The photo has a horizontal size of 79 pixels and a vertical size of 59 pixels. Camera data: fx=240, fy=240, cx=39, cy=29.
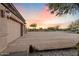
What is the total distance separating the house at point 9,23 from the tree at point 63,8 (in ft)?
1.31

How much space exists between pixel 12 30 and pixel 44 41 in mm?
433

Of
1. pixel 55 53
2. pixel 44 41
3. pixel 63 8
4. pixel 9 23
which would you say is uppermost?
pixel 63 8

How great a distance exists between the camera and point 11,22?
3.04 metres

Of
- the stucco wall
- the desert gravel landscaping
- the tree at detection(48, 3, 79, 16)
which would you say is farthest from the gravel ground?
the tree at detection(48, 3, 79, 16)

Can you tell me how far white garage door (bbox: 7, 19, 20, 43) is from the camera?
9.92 ft

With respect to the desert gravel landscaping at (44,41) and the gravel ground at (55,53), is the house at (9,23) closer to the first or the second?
the desert gravel landscaping at (44,41)

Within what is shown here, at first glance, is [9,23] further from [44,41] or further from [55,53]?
[55,53]

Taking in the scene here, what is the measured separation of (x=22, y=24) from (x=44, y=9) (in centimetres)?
34

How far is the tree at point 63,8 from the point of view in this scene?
302 cm

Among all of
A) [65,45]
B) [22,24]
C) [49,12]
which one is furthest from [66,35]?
[22,24]

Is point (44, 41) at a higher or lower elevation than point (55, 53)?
higher

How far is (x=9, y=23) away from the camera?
3.02 m

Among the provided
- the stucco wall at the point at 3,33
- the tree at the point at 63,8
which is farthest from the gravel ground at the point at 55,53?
the tree at the point at 63,8

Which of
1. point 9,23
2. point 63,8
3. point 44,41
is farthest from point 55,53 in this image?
point 9,23
